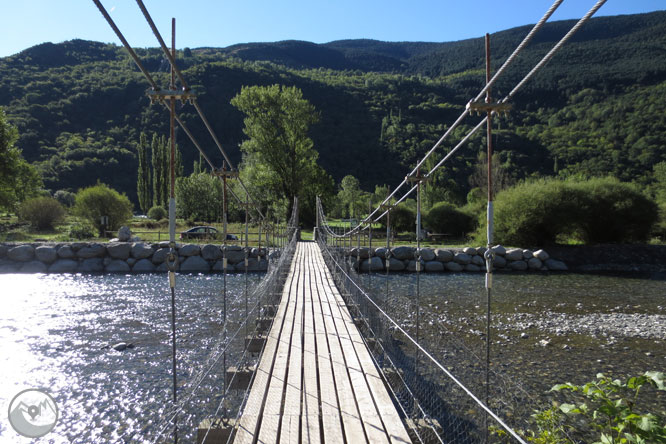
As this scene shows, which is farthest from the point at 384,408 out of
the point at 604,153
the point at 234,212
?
the point at 604,153

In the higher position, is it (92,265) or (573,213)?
(573,213)

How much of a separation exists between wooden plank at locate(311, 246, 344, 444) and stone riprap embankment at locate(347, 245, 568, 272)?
34.0 ft

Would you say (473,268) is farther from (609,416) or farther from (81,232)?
(81,232)

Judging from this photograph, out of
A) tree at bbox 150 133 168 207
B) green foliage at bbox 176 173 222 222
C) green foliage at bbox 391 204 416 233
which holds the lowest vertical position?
green foliage at bbox 391 204 416 233

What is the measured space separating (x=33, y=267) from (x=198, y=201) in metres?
12.8

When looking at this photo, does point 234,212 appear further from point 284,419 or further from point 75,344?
point 284,419

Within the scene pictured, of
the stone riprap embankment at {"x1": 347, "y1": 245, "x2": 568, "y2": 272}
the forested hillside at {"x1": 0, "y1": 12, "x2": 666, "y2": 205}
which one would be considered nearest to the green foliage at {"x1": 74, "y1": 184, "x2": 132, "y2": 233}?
the stone riprap embankment at {"x1": 347, "y1": 245, "x2": 568, "y2": 272}

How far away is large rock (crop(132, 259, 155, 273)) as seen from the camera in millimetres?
13336

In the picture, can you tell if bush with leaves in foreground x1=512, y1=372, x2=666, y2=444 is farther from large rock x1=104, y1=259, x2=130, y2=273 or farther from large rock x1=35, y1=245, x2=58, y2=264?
large rock x1=35, y1=245, x2=58, y2=264

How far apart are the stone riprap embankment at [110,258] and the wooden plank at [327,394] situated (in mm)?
9657

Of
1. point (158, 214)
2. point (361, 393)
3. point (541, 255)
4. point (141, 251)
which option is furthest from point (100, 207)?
point (361, 393)

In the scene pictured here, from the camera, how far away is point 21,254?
43.6ft

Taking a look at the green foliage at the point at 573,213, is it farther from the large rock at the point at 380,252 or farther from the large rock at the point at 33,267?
the large rock at the point at 33,267

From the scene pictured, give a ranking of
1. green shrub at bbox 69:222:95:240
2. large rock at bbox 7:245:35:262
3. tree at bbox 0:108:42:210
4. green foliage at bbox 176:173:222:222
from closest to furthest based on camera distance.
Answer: large rock at bbox 7:245:35:262
green shrub at bbox 69:222:95:240
tree at bbox 0:108:42:210
green foliage at bbox 176:173:222:222
